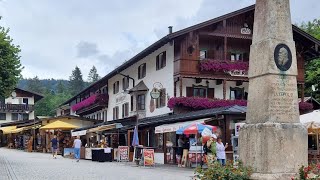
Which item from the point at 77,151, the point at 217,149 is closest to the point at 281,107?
the point at 217,149

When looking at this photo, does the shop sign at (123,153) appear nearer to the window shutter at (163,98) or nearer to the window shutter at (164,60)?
the window shutter at (163,98)

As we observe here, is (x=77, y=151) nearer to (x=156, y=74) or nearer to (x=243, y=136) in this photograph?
(x=156, y=74)

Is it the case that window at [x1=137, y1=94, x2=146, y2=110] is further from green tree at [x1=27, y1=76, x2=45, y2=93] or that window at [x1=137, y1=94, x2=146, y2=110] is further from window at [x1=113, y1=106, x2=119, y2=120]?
green tree at [x1=27, y1=76, x2=45, y2=93]

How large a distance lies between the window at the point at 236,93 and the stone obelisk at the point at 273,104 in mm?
23201

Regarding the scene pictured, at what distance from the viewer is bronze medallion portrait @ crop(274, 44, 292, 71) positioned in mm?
11141

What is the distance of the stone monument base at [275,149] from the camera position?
416 inches

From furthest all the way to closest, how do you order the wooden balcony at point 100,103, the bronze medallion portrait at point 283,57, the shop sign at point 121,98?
the wooden balcony at point 100,103, the shop sign at point 121,98, the bronze medallion portrait at point 283,57

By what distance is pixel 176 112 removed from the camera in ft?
105

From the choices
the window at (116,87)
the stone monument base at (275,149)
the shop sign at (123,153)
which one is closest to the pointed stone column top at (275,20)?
the stone monument base at (275,149)

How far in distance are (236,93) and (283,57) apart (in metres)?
23.7

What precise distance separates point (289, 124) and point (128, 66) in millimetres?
33121

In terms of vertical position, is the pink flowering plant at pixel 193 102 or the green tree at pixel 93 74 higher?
the green tree at pixel 93 74

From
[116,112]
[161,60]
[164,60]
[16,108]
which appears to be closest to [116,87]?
[116,112]

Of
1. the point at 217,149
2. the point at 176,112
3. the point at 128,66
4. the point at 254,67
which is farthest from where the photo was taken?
the point at 128,66
